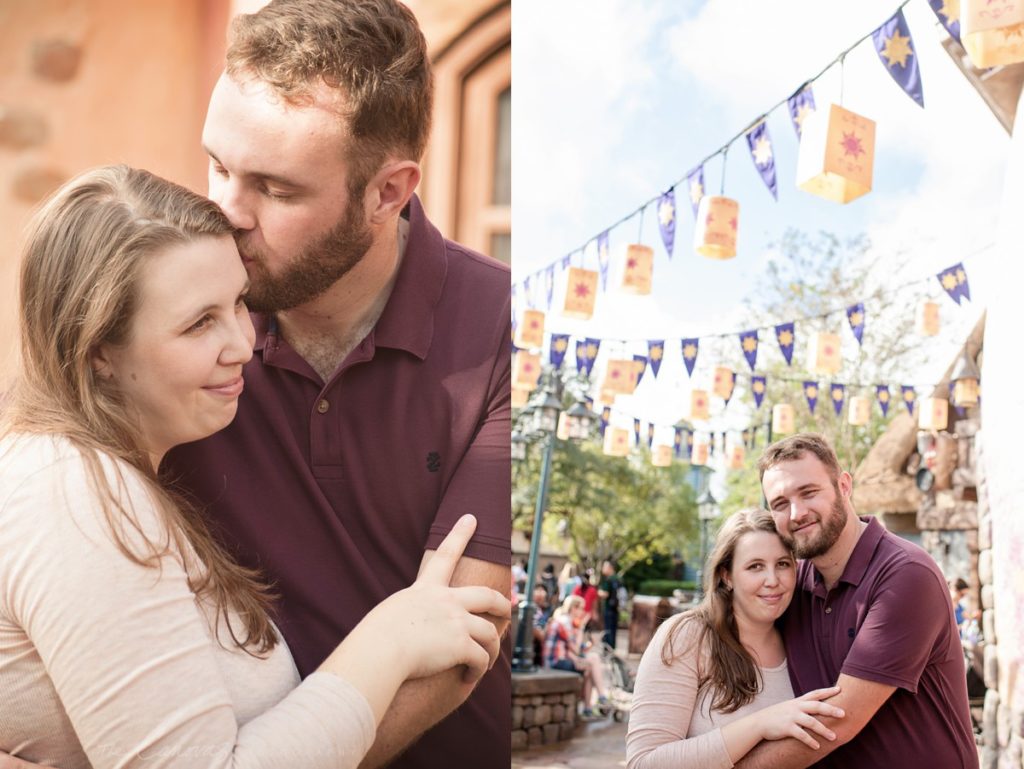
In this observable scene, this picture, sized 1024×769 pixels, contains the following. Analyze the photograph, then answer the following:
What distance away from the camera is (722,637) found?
2299 mm

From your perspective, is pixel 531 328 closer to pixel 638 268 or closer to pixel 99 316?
pixel 638 268

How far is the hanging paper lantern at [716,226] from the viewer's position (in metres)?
3.93

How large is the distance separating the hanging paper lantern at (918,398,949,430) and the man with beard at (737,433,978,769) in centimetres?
322

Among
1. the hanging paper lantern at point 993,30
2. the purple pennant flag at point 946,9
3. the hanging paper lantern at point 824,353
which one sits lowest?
the hanging paper lantern at point 824,353

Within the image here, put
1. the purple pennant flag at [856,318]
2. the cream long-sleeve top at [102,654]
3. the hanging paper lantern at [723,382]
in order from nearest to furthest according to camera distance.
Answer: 1. the cream long-sleeve top at [102,654]
2. the purple pennant flag at [856,318]
3. the hanging paper lantern at [723,382]

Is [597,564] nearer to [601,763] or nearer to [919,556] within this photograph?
[601,763]

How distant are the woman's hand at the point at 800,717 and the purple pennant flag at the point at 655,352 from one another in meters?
3.13

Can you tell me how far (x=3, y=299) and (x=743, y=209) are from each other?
688cm

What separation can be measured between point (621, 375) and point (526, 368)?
1.82 feet

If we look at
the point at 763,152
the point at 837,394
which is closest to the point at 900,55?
the point at 763,152

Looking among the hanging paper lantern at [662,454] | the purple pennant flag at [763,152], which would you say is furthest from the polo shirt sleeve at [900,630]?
the hanging paper lantern at [662,454]

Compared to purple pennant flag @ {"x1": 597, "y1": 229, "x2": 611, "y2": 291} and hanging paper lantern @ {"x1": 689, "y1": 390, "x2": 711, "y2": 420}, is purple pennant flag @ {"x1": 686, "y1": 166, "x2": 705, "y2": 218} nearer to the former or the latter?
purple pennant flag @ {"x1": 597, "y1": 229, "x2": 611, "y2": 291}

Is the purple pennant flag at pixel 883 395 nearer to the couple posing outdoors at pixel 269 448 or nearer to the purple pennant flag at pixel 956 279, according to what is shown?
the purple pennant flag at pixel 956 279

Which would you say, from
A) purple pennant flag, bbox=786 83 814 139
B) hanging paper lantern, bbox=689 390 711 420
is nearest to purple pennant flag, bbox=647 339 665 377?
hanging paper lantern, bbox=689 390 711 420
